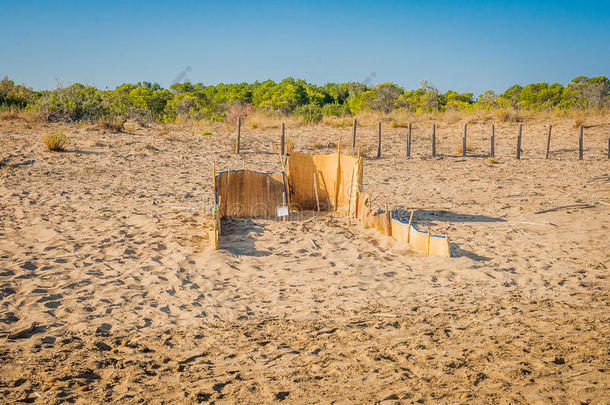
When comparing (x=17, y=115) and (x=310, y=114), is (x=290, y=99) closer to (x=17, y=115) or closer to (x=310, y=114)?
(x=310, y=114)

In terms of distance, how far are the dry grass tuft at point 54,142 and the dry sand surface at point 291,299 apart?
89 centimetres

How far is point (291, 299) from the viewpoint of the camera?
5199mm

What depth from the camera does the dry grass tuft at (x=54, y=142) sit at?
37.9 feet

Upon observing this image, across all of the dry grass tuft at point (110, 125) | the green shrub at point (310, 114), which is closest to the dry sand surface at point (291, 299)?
the dry grass tuft at point (110, 125)

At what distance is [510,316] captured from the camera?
4656 millimetres

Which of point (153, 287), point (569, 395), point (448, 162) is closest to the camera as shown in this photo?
point (569, 395)

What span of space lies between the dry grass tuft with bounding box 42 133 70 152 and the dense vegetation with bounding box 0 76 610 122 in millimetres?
4718

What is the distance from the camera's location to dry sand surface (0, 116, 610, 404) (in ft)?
11.2

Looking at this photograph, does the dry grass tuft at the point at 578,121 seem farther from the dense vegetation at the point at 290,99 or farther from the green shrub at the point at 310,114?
the green shrub at the point at 310,114

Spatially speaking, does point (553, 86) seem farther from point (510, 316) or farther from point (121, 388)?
point (121, 388)

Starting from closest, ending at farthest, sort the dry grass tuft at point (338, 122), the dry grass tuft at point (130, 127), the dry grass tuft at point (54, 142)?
the dry grass tuft at point (54, 142), the dry grass tuft at point (130, 127), the dry grass tuft at point (338, 122)

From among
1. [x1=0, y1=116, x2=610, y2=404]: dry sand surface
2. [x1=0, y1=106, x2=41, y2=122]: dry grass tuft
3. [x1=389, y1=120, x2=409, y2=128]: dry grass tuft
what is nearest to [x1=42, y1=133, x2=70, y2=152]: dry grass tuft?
[x1=0, y1=116, x2=610, y2=404]: dry sand surface

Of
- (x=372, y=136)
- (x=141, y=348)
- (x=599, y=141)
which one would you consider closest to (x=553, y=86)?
(x=599, y=141)

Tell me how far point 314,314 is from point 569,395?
2320mm
